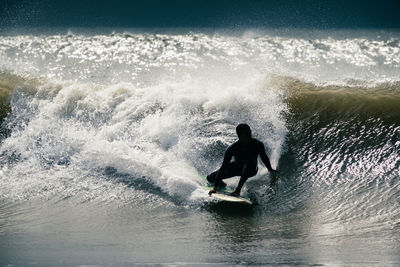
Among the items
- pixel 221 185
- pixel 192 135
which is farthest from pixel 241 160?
pixel 192 135

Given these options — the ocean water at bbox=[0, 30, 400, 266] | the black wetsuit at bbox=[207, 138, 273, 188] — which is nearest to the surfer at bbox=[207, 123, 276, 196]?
the black wetsuit at bbox=[207, 138, 273, 188]

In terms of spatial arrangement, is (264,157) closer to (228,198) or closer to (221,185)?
(221,185)

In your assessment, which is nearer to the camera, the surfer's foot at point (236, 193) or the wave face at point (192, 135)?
the surfer's foot at point (236, 193)

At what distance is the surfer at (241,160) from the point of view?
7465mm

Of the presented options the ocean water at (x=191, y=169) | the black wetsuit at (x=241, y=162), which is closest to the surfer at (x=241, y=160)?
the black wetsuit at (x=241, y=162)

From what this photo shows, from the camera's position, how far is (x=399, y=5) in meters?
33.8

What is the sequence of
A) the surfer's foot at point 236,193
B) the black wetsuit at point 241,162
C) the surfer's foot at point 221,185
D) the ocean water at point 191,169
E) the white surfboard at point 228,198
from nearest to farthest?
the ocean water at point 191,169
the white surfboard at point 228,198
the surfer's foot at point 236,193
the black wetsuit at point 241,162
the surfer's foot at point 221,185

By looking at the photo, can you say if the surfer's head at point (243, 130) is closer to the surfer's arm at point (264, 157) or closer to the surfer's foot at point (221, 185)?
the surfer's arm at point (264, 157)

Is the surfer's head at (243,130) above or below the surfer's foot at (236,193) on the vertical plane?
above

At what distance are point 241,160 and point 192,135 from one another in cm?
225

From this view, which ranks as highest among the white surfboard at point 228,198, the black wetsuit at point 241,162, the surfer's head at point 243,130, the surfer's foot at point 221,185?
the surfer's head at point 243,130

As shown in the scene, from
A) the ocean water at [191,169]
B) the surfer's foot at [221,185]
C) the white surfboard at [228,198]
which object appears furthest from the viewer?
the surfer's foot at [221,185]

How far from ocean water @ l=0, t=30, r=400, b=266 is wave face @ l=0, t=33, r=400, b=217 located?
4 cm

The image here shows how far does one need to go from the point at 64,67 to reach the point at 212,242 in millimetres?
13387
